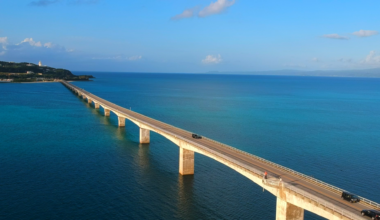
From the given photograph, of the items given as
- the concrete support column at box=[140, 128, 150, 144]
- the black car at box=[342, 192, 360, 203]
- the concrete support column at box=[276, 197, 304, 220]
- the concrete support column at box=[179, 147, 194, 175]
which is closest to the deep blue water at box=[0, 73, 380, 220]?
the concrete support column at box=[179, 147, 194, 175]

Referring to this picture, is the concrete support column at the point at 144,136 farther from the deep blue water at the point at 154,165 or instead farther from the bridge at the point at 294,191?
the bridge at the point at 294,191

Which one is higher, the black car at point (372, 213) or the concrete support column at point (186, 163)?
the black car at point (372, 213)

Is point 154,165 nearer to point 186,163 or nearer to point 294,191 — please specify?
point 186,163

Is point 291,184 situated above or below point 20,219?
above

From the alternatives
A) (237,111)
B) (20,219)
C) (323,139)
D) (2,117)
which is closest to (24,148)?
(20,219)

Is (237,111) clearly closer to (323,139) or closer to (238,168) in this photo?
(323,139)

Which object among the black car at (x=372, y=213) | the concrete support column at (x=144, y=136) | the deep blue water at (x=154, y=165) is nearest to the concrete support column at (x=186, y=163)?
the deep blue water at (x=154, y=165)

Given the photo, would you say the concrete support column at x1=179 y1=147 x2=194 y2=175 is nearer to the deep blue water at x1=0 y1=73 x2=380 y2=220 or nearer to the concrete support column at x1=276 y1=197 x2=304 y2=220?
the deep blue water at x1=0 y1=73 x2=380 y2=220
